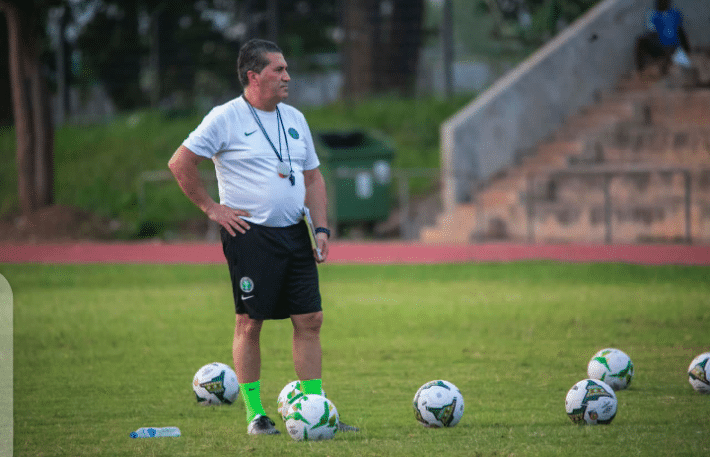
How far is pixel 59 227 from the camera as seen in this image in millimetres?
24703

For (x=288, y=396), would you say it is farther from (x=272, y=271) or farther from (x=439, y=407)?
(x=439, y=407)

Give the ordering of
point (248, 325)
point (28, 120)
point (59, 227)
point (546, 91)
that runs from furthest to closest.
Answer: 1. point (28, 120)
2. point (59, 227)
3. point (546, 91)
4. point (248, 325)

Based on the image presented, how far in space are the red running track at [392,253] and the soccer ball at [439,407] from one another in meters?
11.2

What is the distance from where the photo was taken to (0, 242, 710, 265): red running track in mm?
18344

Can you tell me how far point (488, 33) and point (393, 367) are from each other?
23.7 metres

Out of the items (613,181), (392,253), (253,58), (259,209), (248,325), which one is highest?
(253,58)

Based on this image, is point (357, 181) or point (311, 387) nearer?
point (311, 387)

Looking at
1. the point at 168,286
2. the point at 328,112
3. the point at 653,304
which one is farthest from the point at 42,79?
the point at 653,304

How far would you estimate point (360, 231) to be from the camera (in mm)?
23609

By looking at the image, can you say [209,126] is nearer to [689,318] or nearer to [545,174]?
[689,318]

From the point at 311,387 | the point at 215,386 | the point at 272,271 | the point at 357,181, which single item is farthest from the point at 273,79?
A: the point at 357,181

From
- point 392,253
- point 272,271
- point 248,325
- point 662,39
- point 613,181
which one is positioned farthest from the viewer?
point 662,39

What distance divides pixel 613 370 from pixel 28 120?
20.8m

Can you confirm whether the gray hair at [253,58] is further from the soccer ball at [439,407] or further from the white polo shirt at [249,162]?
the soccer ball at [439,407]
